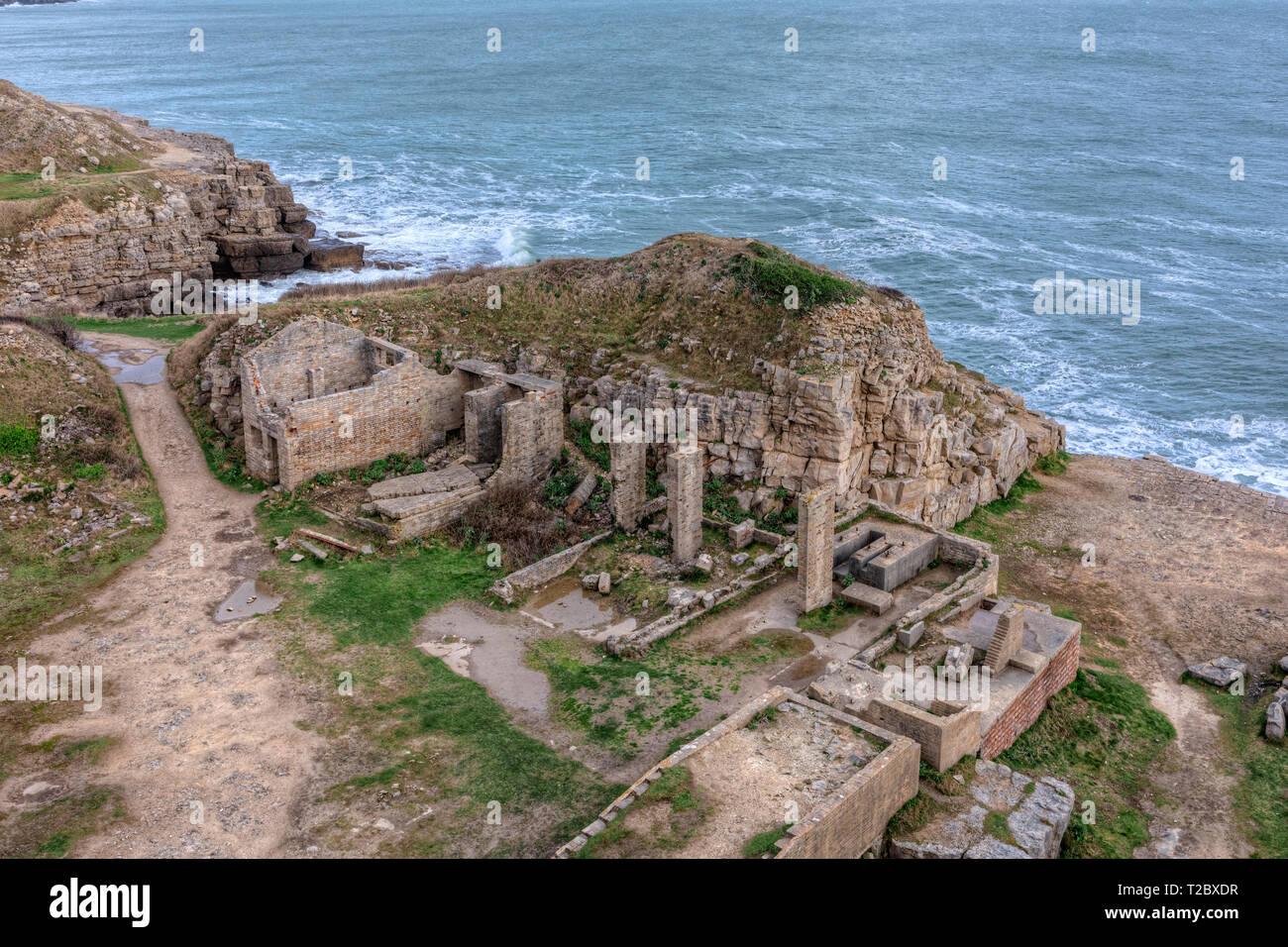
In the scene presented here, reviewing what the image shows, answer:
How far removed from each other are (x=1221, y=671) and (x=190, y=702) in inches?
819

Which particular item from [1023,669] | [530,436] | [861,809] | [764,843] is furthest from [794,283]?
[764,843]

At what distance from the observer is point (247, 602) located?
21.0 meters

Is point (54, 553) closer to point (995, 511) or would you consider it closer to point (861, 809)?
point (861, 809)

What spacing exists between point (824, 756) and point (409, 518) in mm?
11767

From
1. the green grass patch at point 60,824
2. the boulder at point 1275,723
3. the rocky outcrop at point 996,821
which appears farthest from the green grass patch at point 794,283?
the green grass patch at point 60,824

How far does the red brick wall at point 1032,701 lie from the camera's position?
17.5 m

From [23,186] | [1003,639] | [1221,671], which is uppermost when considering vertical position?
[23,186]

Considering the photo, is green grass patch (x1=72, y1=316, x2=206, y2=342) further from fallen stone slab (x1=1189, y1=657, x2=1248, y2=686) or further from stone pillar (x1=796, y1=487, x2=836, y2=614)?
fallen stone slab (x1=1189, y1=657, x2=1248, y2=686)

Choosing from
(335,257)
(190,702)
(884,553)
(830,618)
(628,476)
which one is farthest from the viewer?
(335,257)

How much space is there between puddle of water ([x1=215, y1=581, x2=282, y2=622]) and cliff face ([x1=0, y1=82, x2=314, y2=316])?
19.7 metres

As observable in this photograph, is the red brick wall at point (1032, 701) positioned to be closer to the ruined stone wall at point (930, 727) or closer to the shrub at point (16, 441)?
the ruined stone wall at point (930, 727)

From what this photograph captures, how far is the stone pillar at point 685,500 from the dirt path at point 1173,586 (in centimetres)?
912

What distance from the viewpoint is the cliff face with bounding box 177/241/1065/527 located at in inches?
1017
